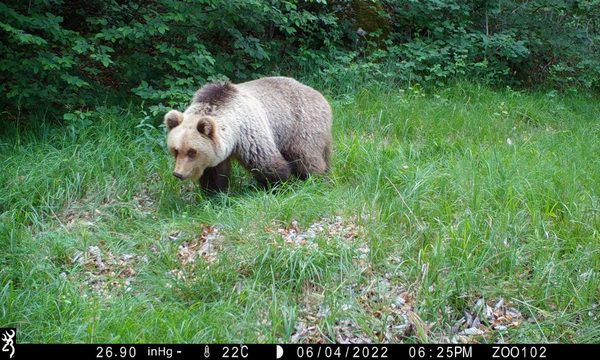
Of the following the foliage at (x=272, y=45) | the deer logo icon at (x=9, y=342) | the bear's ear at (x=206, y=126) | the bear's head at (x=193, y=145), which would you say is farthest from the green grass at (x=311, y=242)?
the foliage at (x=272, y=45)

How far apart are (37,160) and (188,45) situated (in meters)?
3.02

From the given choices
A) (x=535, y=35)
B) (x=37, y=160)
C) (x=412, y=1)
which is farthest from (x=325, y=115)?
(x=535, y=35)

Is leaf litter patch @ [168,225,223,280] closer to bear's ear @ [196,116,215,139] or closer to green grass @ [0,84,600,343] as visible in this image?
green grass @ [0,84,600,343]

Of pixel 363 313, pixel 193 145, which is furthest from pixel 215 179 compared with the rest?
pixel 363 313

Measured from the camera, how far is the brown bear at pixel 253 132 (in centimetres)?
595

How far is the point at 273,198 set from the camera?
18.9ft

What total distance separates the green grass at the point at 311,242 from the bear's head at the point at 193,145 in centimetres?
43

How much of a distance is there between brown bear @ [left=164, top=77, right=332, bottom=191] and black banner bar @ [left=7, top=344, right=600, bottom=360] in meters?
2.26

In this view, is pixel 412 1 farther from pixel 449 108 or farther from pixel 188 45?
pixel 188 45

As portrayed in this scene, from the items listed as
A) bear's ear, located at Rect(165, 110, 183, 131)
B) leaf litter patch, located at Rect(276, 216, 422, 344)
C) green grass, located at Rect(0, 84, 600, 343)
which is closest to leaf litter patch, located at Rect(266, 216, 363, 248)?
green grass, located at Rect(0, 84, 600, 343)

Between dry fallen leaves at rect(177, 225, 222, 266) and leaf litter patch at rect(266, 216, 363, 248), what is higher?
leaf litter patch at rect(266, 216, 363, 248)

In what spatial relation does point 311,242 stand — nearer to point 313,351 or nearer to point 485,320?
point 313,351

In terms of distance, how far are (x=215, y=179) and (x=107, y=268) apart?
168 cm

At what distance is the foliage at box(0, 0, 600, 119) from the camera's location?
7535 millimetres
